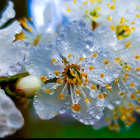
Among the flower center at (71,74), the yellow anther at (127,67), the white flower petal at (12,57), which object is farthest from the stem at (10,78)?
the yellow anther at (127,67)

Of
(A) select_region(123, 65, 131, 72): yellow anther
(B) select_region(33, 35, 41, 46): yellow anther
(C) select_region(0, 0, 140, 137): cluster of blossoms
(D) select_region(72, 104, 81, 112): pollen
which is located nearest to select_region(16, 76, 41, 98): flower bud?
(C) select_region(0, 0, 140, 137): cluster of blossoms

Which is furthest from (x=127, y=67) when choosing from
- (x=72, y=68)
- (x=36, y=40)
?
(x=36, y=40)

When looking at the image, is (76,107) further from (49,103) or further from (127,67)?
(127,67)

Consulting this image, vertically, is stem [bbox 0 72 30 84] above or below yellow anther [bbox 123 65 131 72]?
above

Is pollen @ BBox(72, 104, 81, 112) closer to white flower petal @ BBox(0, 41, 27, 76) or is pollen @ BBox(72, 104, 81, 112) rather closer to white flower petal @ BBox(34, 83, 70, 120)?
white flower petal @ BBox(34, 83, 70, 120)

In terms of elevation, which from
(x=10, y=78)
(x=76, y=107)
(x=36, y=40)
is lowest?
(x=76, y=107)

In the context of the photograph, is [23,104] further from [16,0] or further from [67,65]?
[16,0]

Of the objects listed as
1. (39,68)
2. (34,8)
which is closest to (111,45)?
(39,68)

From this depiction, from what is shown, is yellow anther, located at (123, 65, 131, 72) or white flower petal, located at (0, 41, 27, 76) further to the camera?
yellow anther, located at (123, 65, 131, 72)
